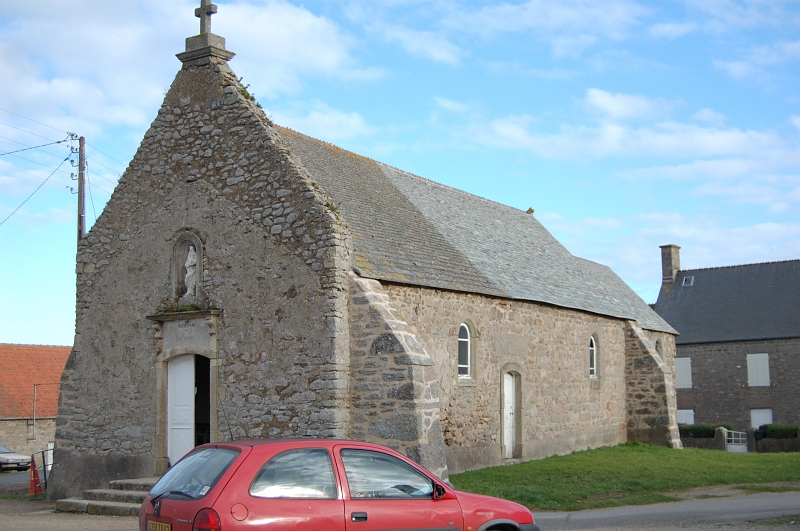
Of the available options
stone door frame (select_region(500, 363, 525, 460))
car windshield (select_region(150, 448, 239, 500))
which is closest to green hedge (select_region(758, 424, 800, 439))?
stone door frame (select_region(500, 363, 525, 460))

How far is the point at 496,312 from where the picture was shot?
18438 millimetres

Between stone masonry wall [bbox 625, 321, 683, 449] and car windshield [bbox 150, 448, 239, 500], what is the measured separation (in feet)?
65.2

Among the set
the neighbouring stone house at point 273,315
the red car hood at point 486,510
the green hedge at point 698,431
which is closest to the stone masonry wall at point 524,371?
the neighbouring stone house at point 273,315

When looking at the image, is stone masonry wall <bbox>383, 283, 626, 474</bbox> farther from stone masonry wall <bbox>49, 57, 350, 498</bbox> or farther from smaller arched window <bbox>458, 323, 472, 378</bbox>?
stone masonry wall <bbox>49, 57, 350, 498</bbox>

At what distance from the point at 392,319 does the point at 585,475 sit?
5347 mm

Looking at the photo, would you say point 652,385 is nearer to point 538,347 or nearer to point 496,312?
point 538,347

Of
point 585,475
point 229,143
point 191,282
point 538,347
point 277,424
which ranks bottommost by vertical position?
point 585,475

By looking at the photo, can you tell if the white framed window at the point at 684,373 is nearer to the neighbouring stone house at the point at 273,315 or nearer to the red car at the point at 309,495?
the neighbouring stone house at the point at 273,315

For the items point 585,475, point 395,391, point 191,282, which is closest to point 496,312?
point 585,475

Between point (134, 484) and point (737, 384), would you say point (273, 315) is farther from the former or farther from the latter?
point (737, 384)

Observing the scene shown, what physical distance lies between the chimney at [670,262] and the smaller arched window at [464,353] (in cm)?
2976

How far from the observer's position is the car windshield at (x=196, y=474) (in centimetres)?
666

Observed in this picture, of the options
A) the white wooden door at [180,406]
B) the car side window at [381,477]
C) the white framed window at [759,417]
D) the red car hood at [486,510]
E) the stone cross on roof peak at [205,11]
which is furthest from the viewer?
the white framed window at [759,417]

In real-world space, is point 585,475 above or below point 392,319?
below
